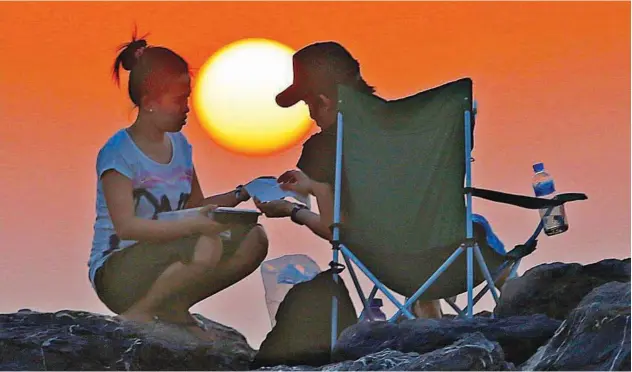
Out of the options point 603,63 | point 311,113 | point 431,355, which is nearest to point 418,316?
point 431,355

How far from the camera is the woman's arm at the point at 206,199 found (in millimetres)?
5312

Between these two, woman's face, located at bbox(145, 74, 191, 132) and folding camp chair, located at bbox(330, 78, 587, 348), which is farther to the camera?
woman's face, located at bbox(145, 74, 191, 132)

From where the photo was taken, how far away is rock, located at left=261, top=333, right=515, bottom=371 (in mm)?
4973

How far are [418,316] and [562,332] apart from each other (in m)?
0.52

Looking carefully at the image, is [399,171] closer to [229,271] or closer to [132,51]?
[229,271]

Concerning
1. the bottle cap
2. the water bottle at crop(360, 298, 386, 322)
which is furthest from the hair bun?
the bottle cap

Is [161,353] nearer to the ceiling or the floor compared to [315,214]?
nearer to the floor

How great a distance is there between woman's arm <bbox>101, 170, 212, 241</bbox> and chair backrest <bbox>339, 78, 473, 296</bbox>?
576mm

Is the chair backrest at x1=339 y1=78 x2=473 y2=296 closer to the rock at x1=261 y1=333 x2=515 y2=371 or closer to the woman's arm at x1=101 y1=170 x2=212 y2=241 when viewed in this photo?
the rock at x1=261 y1=333 x2=515 y2=371

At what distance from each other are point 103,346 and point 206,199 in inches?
26.1

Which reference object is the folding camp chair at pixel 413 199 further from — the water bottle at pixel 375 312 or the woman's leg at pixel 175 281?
the woman's leg at pixel 175 281

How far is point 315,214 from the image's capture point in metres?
5.25

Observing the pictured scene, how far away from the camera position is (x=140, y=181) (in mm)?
5242

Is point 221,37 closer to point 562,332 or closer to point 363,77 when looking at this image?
point 363,77
